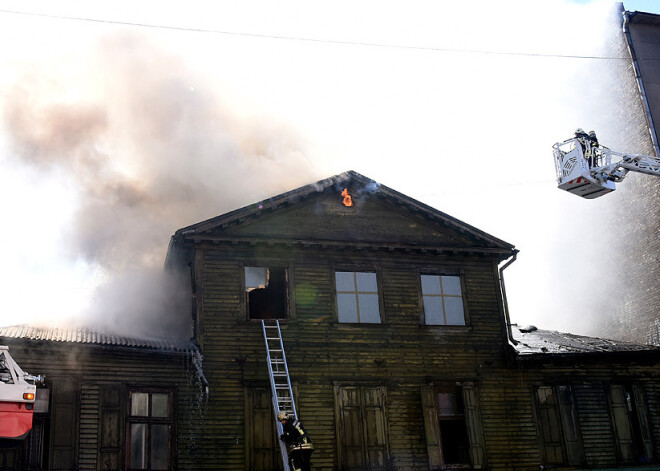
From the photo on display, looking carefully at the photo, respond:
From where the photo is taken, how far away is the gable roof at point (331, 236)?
20.1 metres

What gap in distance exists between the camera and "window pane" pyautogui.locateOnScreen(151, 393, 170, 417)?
59.5ft

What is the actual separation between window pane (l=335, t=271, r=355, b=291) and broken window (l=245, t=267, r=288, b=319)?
141 cm

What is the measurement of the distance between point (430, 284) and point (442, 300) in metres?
0.54

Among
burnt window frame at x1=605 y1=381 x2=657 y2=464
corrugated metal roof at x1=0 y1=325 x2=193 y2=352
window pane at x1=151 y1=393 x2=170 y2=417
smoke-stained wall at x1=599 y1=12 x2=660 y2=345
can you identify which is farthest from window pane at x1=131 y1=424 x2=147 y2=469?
smoke-stained wall at x1=599 y1=12 x2=660 y2=345

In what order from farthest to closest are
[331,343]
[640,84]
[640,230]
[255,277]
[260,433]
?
[640,84]
[640,230]
[255,277]
[331,343]
[260,433]

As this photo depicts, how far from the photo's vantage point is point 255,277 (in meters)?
20.2

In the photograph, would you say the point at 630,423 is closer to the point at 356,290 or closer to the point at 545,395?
the point at 545,395

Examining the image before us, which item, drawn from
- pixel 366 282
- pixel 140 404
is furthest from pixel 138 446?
pixel 366 282

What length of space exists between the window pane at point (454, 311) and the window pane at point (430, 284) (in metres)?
0.38

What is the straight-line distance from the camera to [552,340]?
75.6 feet

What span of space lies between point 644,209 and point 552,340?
24.3 feet

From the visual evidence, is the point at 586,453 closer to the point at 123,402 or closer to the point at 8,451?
the point at 123,402

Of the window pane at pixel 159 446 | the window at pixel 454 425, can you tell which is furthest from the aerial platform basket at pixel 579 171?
the window pane at pixel 159 446

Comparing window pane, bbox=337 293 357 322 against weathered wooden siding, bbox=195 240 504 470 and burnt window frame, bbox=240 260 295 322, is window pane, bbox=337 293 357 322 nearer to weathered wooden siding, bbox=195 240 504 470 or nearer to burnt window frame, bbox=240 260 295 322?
weathered wooden siding, bbox=195 240 504 470
